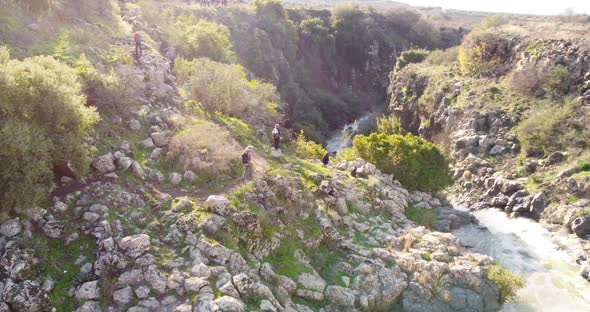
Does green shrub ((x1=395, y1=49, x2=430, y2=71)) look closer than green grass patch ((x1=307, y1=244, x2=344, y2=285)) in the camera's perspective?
No

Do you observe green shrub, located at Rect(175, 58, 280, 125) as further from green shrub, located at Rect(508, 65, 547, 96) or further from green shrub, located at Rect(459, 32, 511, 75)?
green shrub, located at Rect(459, 32, 511, 75)

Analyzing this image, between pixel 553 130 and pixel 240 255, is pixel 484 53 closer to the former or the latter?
pixel 553 130

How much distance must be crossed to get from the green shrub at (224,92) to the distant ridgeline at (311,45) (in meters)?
4.54

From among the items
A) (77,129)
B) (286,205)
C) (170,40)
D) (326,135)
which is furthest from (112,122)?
(326,135)

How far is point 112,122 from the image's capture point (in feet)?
54.7

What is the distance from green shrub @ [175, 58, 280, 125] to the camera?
22.9 meters

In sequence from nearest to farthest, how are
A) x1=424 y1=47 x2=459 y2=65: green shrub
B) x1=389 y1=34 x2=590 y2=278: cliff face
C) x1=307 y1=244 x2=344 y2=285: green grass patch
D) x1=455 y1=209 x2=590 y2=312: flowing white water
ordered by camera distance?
x1=307 y1=244 x2=344 y2=285: green grass patch
x1=455 y1=209 x2=590 y2=312: flowing white water
x1=389 y1=34 x2=590 y2=278: cliff face
x1=424 y1=47 x2=459 y2=65: green shrub

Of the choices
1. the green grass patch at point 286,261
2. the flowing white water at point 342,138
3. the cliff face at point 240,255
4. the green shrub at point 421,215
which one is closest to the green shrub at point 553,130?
the green shrub at point 421,215

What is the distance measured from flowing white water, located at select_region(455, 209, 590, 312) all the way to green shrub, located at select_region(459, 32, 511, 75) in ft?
51.1

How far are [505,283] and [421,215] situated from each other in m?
6.01

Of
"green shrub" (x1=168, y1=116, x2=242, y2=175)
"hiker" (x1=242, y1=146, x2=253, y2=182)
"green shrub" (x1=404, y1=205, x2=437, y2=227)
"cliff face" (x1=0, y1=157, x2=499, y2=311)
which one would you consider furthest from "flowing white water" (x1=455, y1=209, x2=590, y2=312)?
"green shrub" (x1=168, y1=116, x2=242, y2=175)

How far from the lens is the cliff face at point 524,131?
21062 millimetres

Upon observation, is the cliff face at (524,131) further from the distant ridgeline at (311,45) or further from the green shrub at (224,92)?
the distant ridgeline at (311,45)

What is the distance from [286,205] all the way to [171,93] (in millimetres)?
10211
